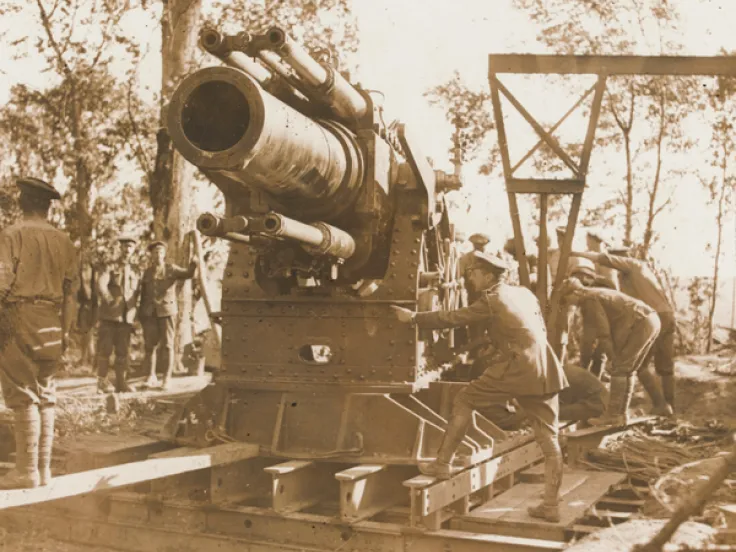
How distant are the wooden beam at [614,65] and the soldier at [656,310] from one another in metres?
2.30

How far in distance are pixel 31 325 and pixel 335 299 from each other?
225 centimetres

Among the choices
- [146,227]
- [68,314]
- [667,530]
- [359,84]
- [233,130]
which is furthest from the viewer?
[146,227]

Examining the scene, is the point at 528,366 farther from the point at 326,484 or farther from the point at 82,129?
the point at 82,129

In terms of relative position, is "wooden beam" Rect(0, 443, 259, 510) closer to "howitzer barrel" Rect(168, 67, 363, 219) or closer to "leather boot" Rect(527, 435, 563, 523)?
"howitzer barrel" Rect(168, 67, 363, 219)

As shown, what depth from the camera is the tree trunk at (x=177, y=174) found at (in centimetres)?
1530

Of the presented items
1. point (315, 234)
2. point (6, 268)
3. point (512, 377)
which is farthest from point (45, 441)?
point (512, 377)

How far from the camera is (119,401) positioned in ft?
35.7

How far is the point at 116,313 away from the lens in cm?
1254

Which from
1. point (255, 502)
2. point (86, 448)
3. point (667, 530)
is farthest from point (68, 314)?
point (667, 530)

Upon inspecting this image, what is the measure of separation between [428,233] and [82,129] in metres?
12.4

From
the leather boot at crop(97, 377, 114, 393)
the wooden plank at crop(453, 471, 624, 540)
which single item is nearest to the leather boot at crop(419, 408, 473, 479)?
the wooden plank at crop(453, 471, 624, 540)

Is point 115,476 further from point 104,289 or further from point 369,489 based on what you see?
point 104,289

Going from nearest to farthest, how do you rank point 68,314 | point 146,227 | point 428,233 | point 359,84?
point 68,314 < point 359,84 < point 428,233 < point 146,227

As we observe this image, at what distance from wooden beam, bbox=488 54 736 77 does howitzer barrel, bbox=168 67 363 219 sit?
15.4 ft
